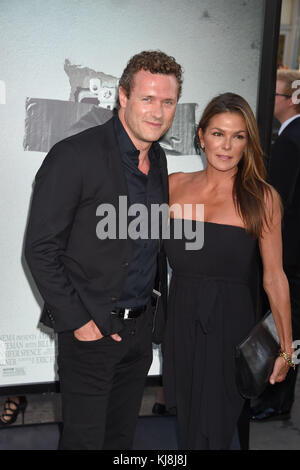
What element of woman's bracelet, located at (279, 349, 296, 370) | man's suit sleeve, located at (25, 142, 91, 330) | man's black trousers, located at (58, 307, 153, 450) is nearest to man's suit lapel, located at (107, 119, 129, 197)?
man's suit sleeve, located at (25, 142, 91, 330)

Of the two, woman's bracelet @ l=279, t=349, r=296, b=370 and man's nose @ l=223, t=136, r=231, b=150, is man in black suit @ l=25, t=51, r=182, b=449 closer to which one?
man's nose @ l=223, t=136, r=231, b=150

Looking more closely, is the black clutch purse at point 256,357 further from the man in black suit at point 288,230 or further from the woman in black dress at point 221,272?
the man in black suit at point 288,230

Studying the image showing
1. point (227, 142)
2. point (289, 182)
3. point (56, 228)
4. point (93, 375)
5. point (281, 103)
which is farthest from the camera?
point (281, 103)

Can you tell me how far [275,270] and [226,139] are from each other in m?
0.56

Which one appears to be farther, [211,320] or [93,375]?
[211,320]

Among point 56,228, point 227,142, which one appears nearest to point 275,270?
point 227,142

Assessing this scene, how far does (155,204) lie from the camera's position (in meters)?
1.97

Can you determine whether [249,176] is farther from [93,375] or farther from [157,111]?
[93,375]

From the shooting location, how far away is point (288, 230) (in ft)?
10.2

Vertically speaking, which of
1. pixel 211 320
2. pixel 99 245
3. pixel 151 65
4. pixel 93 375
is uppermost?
pixel 151 65

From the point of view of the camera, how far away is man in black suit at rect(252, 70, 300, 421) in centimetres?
300

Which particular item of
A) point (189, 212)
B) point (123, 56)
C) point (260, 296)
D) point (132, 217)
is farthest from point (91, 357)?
point (123, 56)

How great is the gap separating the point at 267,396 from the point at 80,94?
210cm

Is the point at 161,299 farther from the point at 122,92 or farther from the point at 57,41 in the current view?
the point at 57,41
